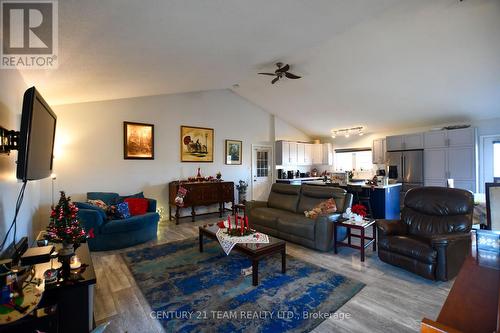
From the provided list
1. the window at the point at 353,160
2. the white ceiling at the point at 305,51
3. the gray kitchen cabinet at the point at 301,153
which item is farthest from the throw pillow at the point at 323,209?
the window at the point at 353,160

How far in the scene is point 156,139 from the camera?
228 inches

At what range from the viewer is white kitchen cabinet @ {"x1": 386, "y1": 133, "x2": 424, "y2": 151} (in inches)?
252

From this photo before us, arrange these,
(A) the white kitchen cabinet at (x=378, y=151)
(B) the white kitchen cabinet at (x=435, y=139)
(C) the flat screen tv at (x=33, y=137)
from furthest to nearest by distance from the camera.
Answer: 1. (A) the white kitchen cabinet at (x=378, y=151)
2. (B) the white kitchen cabinet at (x=435, y=139)
3. (C) the flat screen tv at (x=33, y=137)

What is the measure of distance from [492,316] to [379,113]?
6.44 m

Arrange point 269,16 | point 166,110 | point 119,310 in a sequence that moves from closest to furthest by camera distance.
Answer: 1. point 119,310
2. point 269,16
3. point 166,110

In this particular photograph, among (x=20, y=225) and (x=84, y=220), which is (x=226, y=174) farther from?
(x=20, y=225)

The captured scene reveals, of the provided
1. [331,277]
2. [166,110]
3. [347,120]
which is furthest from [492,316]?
[347,120]

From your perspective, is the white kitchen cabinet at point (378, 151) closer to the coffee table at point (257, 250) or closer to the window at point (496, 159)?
the window at point (496, 159)

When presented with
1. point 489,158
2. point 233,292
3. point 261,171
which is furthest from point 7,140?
point 489,158

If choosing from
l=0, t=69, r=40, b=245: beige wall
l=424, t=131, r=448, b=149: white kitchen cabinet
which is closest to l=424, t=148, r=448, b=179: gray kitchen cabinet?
l=424, t=131, r=448, b=149: white kitchen cabinet

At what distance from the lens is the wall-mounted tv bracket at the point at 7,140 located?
180cm

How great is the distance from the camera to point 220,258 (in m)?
3.43

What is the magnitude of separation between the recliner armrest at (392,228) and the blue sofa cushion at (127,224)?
3676mm

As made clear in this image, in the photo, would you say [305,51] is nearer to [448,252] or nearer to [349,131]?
[448,252]
